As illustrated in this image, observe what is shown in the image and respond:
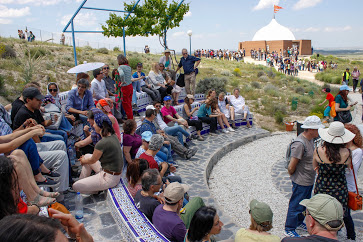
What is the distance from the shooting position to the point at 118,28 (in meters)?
13.1

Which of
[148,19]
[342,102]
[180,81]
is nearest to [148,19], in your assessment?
[148,19]

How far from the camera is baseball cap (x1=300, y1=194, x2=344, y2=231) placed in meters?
2.68

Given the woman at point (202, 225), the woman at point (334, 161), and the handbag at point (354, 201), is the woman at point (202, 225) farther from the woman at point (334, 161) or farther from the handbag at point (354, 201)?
the handbag at point (354, 201)

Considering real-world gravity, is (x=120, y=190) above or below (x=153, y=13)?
below

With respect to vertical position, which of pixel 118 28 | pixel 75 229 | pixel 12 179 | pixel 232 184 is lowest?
pixel 232 184

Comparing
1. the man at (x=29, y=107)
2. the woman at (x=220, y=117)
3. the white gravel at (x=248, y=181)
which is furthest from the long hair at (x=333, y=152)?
the woman at (x=220, y=117)

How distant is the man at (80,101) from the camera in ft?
21.4

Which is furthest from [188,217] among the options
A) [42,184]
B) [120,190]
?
[42,184]

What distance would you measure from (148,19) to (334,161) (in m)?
12.0

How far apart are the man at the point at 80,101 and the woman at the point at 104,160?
2044mm

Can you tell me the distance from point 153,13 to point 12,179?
12961 mm

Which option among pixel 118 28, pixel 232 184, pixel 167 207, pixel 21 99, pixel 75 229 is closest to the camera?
pixel 75 229

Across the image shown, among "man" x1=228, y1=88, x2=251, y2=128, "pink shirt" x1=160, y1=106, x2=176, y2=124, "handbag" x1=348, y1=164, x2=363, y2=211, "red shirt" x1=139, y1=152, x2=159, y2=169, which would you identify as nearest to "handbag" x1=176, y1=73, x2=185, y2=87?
"man" x1=228, y1=88, x2=251, y2=128

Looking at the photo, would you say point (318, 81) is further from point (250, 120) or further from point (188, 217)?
point (188, 217)
